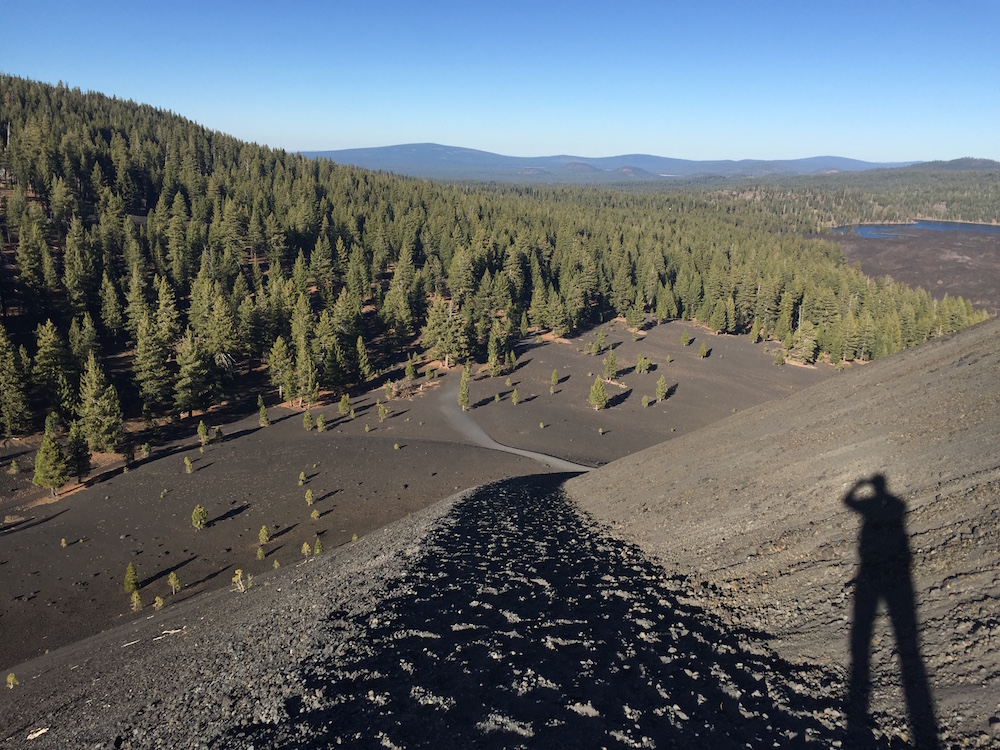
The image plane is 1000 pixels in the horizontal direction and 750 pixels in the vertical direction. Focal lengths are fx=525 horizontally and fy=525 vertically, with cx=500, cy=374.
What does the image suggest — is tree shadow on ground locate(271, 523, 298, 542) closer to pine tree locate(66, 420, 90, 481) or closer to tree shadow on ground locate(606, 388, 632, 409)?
pine tree locate(66, 420, 90, 481)

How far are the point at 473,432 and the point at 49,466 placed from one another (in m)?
31.3

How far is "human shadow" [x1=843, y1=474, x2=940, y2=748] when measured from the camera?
10195mm

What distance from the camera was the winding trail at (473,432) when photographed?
43.1 metres

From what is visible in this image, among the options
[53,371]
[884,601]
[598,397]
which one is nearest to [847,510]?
[884,601]

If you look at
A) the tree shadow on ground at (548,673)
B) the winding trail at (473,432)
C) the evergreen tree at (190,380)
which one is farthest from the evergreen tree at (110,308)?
the tree shadow on ground at (548,673)

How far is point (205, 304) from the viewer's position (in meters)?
59.7

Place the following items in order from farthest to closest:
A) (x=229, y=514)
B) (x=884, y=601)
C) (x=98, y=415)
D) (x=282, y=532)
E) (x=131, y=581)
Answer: (x=98, y=415) < (x=229, y=514) < (x=282, y=532) < (x=131, y=581) < (x=884, y=601)

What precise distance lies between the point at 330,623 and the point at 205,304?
53879mm

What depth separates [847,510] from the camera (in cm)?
1678

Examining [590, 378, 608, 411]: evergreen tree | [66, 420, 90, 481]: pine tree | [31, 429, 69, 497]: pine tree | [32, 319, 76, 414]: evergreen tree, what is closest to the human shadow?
[590, 378, 608, 411]: evergreen tree

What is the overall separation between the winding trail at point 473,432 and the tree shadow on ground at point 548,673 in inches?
903

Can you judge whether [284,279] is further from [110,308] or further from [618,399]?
[618,399]

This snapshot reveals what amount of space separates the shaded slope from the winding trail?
14121 mm

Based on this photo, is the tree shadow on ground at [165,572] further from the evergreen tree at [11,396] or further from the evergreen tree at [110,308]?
the evergreen tree at [110,308]
